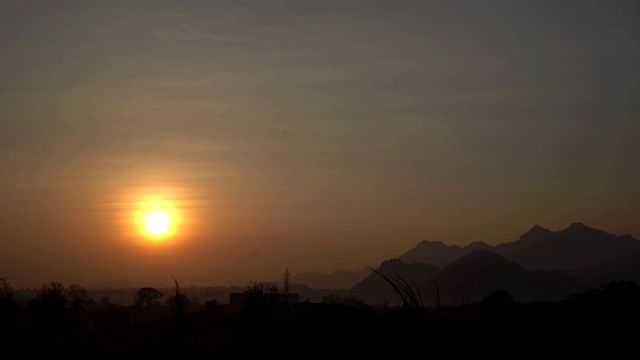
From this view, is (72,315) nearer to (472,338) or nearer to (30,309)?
(30,309)

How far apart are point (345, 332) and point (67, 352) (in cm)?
1857

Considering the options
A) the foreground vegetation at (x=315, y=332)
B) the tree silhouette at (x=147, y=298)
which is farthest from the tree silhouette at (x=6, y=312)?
the tree silhouette at (x=147, y=298)

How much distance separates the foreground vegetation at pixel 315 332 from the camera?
39.1m

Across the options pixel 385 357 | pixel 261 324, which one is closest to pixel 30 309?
pixel 261 324

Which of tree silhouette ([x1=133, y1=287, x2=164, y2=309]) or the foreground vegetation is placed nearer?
the foreground vegetation

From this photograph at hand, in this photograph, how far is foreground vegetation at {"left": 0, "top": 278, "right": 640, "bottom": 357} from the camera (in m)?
39.1

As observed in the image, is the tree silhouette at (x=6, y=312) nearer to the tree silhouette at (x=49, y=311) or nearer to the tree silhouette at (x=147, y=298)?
the tree silhouette at (x=49, y=311)

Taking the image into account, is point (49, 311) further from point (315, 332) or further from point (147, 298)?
point (147, 298)

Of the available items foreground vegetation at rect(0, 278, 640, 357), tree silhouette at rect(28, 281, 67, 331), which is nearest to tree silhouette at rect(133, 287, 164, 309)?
foreground vegetation at rect(0, 278, 640, 357)

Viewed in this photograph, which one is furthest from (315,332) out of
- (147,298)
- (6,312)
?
(147,298)

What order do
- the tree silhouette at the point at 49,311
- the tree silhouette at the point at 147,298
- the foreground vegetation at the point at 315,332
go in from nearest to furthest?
the foreground vegetation at the point at 315,332 < the tree silhouette at the point at 49,311 < the tree silhouette at the point at 147,298

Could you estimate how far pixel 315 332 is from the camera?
54.0 m

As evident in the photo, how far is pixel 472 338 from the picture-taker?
43.9m

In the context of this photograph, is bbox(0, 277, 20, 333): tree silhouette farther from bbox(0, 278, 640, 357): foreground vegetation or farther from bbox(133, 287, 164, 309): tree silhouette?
bbox(133, 287, 164, 309): tree silhouette
